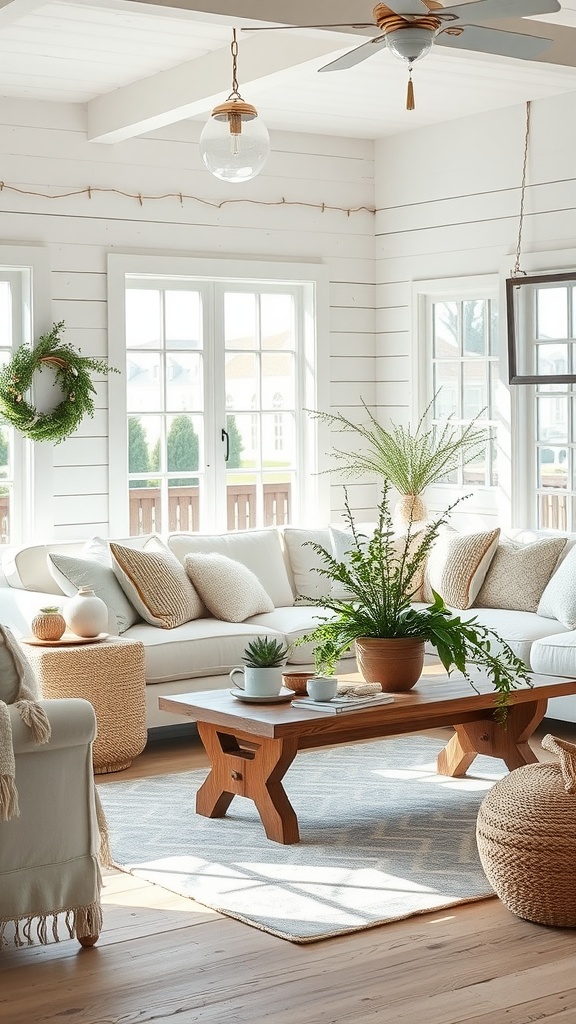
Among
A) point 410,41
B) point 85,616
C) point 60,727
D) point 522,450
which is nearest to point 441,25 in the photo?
point 410,41

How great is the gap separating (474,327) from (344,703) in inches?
137

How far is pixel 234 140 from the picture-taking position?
4789mm

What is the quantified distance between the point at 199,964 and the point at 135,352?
428 cm

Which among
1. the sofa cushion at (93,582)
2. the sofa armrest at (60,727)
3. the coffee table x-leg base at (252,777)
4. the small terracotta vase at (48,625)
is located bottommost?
the coffee table x-leg base at (252,777)

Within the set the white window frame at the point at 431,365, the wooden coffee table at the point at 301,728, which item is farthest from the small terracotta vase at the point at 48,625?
the white window frame at the point at 431,365

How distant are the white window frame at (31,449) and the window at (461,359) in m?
2.20

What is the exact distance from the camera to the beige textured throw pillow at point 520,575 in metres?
6.35

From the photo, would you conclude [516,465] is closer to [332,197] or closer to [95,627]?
[332,197]

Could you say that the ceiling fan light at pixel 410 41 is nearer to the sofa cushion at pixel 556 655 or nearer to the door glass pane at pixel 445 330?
the sofa cushion at pixel 556 655

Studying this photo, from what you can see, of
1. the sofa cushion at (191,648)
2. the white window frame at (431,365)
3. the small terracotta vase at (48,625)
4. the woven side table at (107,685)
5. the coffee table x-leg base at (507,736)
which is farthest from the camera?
the white window frame at (431,365)

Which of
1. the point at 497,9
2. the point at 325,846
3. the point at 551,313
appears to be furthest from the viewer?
the point at 551,313

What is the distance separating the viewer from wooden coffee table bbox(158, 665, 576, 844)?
173 inches

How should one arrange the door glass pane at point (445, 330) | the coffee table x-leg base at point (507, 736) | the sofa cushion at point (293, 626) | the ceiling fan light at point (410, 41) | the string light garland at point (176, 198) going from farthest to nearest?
1. the door glass pane at point (445, 330)
2. the string light garland at point (176, 198)
3. the sofa cushion at point (293, 626)
4. the coffee table x-leg base at point (507, 736)
5. the ceiling fan light at point (410, 41)

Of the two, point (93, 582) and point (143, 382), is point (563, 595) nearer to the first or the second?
point (93, 582)
